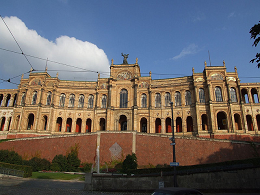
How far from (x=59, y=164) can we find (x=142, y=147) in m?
13.5

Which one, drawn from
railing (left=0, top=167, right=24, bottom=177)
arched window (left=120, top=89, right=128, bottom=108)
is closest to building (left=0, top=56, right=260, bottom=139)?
arched window (left=120, top=89, right=128, bottom=108)

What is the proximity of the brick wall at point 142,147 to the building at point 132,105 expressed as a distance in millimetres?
9916

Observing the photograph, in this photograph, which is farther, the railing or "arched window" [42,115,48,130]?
"arched window" [42,115,48,130]

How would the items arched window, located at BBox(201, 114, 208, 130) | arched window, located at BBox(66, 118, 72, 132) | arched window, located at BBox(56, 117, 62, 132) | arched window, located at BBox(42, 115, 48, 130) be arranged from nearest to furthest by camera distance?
1. arched window, located at BBox(201, 114, 208, 130)
2. arched window, located at BBox(42, 115, 48, 130)
3. arched window, located at BBox(56, 117, 62, 132)
4. arched window, located at BBox(66, 118, 72, 132)

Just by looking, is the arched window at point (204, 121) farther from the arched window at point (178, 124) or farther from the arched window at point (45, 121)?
the arched window at point (45, 121)

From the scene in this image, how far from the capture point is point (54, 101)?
51.0 meters

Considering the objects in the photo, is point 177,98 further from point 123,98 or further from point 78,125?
point 78,125

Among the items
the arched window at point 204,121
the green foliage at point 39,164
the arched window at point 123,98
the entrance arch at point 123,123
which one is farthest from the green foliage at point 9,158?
the arched window at point 204,121

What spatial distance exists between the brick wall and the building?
32.5ft

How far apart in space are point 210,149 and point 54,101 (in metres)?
36.8

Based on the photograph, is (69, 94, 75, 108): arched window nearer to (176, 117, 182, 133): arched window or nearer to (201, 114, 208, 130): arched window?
(176, 117, 182, 133): arched window

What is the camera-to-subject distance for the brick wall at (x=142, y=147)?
101 feet

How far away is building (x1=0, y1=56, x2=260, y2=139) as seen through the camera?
44.3 m

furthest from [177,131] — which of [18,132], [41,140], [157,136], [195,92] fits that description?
[18,132]
